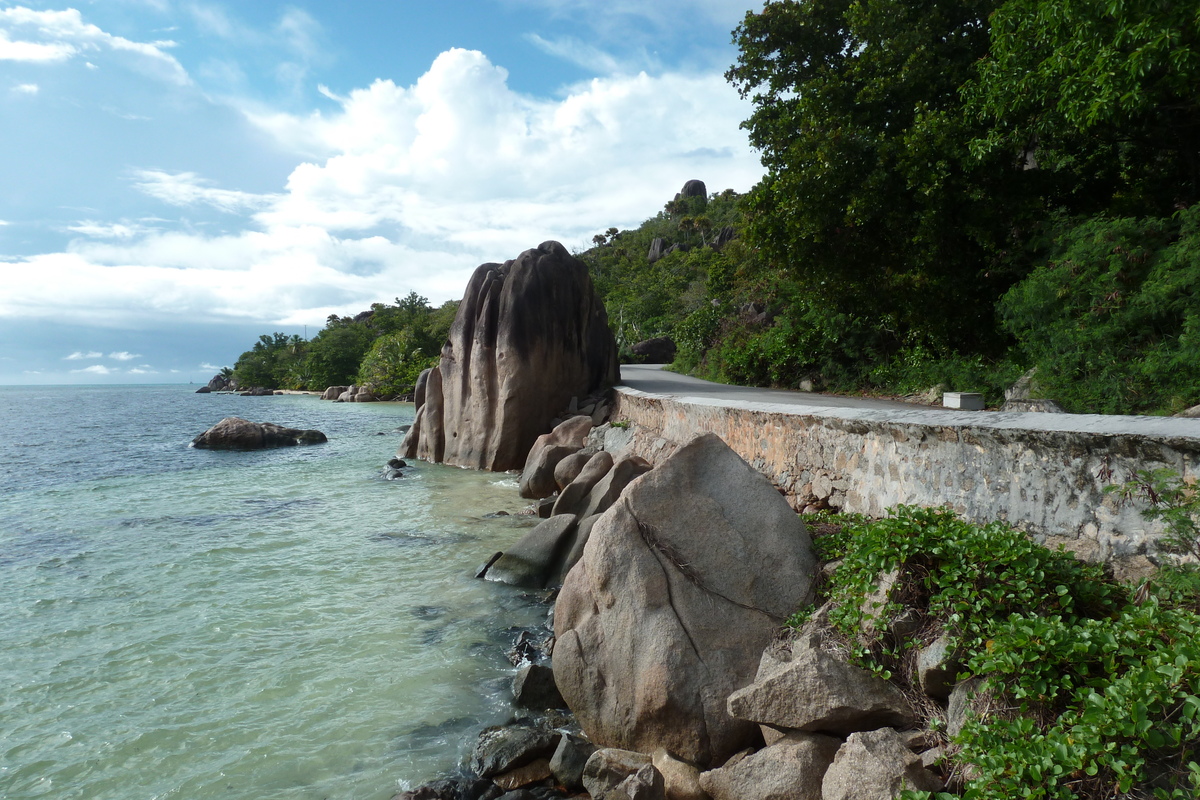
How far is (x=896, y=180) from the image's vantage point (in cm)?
1212

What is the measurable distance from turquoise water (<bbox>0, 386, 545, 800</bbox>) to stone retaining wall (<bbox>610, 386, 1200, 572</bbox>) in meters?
3.32

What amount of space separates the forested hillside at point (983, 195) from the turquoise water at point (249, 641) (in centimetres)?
808

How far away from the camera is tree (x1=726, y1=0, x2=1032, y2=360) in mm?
11570

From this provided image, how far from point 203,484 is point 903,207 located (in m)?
16.5

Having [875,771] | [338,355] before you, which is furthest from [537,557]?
[338,355]

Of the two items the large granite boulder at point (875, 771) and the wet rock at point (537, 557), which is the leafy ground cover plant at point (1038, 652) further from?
the wet rock at point (537, 557)

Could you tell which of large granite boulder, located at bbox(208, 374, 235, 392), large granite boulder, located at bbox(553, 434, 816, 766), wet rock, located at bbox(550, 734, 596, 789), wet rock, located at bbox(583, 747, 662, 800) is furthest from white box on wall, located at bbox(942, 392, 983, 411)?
large granite boulder, located at bbox(208, 374, 235, 392)

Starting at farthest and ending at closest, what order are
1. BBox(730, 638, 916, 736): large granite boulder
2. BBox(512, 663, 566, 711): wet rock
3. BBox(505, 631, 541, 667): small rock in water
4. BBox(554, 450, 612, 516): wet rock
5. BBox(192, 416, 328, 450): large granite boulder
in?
1. BBox(192, 416, 328, 450): large granite boulder
2. BBox(554, 450, 612, 516): wet rock
3. BBox(505, 631, 541, 667): small rock in water
4. BBox(512, 663, 566, 711): wet rock
5. BBox(730, 638, 916, 736): large granite boulder

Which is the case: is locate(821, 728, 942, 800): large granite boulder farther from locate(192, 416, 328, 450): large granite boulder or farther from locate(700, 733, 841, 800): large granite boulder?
locate(192, 416, 328, 450): large granite boulder

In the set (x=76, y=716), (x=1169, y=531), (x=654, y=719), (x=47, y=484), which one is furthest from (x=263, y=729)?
(x=47, y=484)

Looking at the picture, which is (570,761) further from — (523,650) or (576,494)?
(576,494)

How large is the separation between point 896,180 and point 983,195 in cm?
143

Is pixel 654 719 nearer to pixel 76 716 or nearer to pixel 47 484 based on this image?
pixel 76 716

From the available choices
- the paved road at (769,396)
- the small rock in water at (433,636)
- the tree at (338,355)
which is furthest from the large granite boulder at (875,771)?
the tree at (338,355)
